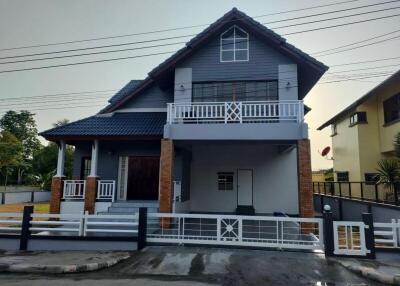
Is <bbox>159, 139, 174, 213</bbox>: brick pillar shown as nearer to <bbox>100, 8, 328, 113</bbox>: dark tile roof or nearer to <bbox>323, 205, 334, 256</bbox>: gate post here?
<bbox>100, 8, 328, 113</bbox>: dark tile roof

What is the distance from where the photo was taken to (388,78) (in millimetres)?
13070

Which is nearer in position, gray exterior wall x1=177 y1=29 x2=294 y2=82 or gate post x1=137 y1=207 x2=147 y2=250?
gate post x1=137 y1=207 x2=147 y2=250

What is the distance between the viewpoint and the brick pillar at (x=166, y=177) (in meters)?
10.4

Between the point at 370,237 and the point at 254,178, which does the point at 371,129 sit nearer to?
the point at 254,178

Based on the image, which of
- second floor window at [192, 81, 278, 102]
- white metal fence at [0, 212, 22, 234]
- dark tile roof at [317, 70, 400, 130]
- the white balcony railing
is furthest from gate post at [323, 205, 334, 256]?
white metal fence at [0, 212, 22, 234]

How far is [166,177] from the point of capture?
34.9ft

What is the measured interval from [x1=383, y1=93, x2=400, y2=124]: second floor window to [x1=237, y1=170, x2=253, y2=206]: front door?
7544mm

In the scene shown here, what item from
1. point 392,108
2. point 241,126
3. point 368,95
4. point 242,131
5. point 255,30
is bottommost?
point 242,131

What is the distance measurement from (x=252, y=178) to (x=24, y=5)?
12.8 m

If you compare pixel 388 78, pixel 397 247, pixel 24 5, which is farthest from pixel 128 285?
pixel 388 78

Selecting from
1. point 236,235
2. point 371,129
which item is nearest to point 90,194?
point 236,235

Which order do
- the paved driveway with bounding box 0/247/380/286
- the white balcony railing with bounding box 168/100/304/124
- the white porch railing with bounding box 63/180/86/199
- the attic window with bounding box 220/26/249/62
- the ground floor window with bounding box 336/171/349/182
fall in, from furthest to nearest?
the ground floor window with bounding box 336/171/349/182 < the attic window with bounding box 220/26/249/62 < the white porch railing with bounding box 63/180/86/199 < the white balcony railing with bounding box 168/100/304/124 < the paved driveway with bounding box 0/247/380/286

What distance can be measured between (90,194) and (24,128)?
4880 centimetres

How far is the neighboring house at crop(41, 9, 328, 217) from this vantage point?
10.8m
